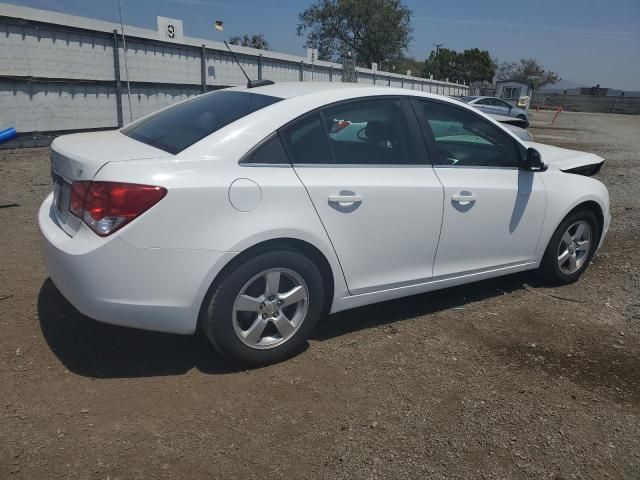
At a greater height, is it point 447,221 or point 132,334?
point 447,221

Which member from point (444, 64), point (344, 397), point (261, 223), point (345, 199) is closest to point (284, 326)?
point (344, 397)

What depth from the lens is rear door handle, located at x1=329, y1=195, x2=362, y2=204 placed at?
299 centimetres

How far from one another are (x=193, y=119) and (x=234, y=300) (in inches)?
46.8

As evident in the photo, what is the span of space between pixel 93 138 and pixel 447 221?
2358 millimetres

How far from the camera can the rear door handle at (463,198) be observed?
3.50 m

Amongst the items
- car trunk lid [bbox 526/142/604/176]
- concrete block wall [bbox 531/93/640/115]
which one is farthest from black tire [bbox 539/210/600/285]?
concrete block wall [bbox 531/93/640/115]

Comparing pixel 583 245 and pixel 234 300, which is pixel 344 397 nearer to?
pixel 234 300

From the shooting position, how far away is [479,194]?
362 centimetres

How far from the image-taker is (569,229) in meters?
4.38

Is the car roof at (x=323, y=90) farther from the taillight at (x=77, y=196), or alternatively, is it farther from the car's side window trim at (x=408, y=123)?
the taillight at (x=77, y=196)

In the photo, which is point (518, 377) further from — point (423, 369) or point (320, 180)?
point (320, 180)

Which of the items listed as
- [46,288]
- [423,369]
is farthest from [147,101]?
[423,369]

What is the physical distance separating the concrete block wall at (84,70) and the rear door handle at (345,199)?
9.72 meters

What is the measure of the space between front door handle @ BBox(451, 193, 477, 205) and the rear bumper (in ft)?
5.35
